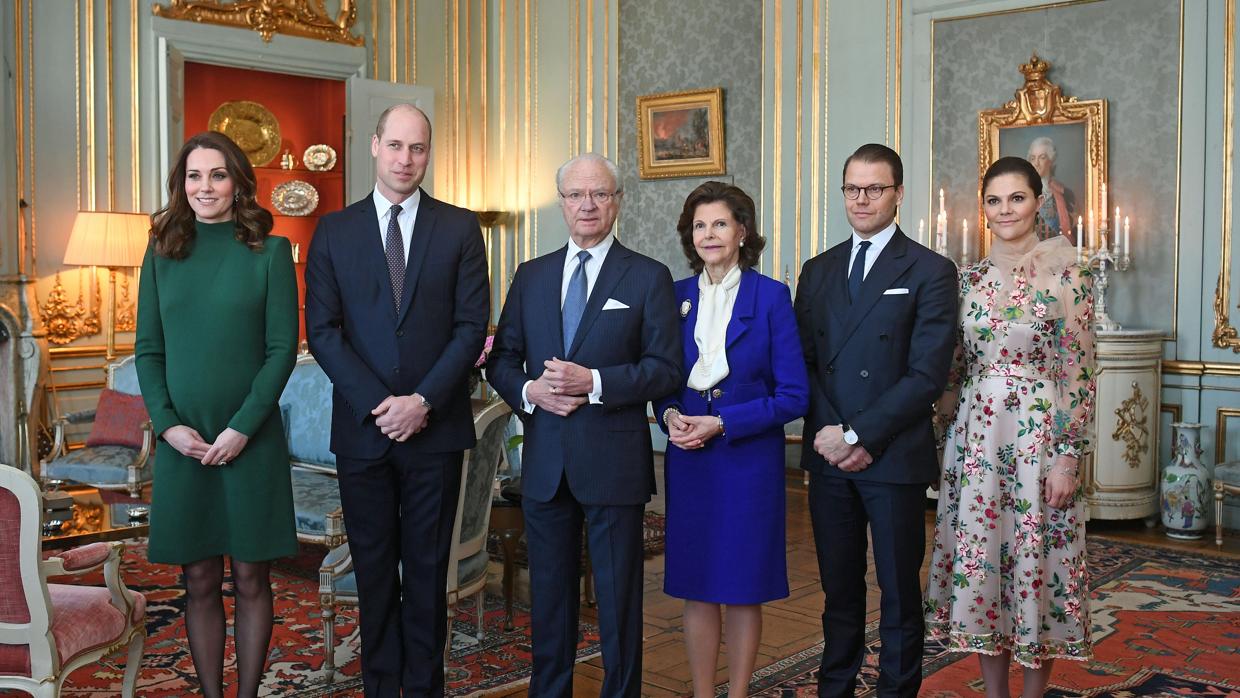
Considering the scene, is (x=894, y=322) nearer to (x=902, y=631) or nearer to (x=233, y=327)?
(x=902, y=631)

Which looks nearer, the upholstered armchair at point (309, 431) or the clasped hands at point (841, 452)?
the clasped hands at point (841, 452)

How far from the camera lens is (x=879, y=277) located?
276 centimetres

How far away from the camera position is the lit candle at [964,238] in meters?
6.33

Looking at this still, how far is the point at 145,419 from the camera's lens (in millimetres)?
5738

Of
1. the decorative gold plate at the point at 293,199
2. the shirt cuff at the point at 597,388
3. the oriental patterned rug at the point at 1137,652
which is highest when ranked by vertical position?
the decorative gold plate at the point at 293,199

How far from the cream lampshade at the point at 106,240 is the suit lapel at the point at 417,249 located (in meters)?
4.41

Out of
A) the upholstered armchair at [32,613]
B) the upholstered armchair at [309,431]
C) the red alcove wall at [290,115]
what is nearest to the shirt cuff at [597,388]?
the upholstered armchair at [32,613]

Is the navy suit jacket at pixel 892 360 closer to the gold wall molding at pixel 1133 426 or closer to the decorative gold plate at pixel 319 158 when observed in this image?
the gold wall molding at pixel 1133 426

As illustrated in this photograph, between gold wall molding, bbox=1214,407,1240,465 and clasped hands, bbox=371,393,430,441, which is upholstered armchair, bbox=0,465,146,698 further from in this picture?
gold wall molding, bbox=1214,407,1240,465

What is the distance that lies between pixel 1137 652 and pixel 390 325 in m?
2.82

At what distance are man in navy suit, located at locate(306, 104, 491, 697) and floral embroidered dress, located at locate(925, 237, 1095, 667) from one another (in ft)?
4.05

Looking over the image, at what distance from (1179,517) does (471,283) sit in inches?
171

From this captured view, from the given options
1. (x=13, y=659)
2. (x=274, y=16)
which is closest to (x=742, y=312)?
(x=13, y=659)

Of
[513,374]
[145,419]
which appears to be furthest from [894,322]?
[145,419]
